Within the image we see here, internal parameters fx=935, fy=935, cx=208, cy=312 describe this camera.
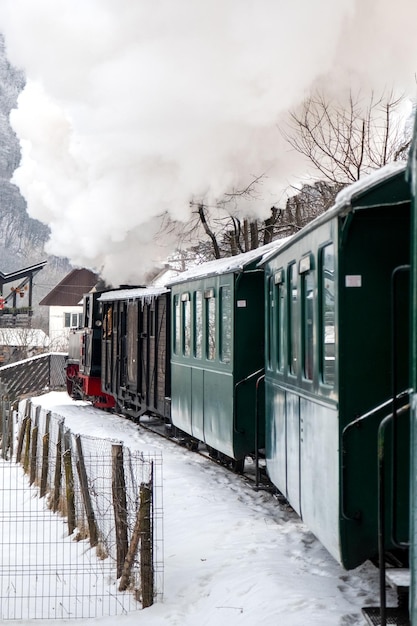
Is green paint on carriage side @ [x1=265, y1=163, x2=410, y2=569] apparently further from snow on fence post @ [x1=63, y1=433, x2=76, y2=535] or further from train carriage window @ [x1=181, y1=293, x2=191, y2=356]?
train carriage window @ [x1=181, y1=293, x2=191, y2=356]

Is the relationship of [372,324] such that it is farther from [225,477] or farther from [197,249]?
[197,249]

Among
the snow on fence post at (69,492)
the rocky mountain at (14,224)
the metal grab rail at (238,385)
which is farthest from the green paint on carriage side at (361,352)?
A: the rocky mountain at (14,224)

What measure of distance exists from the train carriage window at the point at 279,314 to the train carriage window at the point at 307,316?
1.07 metres

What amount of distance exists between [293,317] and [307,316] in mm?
647

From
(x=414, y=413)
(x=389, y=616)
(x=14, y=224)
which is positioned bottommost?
(x=389, y=616)

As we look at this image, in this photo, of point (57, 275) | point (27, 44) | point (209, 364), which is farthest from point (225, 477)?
point (57, 275)

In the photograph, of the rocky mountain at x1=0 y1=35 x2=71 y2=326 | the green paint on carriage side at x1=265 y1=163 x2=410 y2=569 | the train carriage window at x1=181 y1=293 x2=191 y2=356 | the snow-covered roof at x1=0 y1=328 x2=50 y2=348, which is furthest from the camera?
the rocky mountain at x1=0 y1=35 x2=71 y2=326

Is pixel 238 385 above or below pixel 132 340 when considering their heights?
below

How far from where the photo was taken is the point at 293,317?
7871mm

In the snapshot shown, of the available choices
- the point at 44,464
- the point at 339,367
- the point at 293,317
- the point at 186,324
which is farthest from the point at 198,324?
the point at 339,367

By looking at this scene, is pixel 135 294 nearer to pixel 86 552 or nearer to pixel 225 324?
pixel 225 324

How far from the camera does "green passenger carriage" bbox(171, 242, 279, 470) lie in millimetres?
11023

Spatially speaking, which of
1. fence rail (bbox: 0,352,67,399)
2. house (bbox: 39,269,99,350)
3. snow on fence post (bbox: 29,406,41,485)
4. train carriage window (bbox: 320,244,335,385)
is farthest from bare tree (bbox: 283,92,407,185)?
house (bbox: 39,269,99,350)

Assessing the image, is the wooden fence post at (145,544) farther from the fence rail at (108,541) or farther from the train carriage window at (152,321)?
the train carriage window at (152,321)
